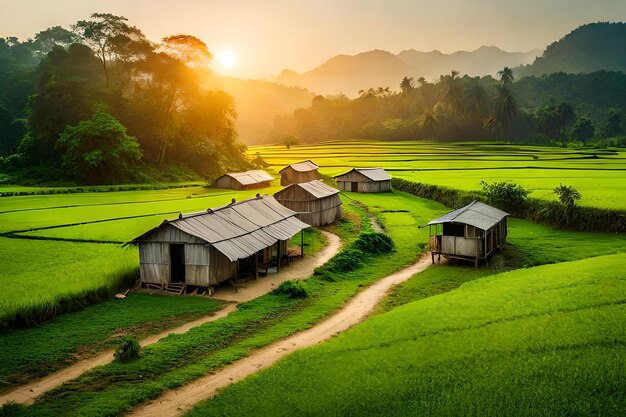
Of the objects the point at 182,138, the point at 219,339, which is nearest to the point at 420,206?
the point at 219,339

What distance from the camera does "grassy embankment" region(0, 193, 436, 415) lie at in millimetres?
13320

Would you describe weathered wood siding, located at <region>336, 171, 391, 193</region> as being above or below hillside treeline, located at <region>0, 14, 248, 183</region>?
below

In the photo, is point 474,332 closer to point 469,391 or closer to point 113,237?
point 469,391

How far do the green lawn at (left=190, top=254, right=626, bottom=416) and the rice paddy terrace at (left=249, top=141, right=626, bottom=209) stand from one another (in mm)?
23538

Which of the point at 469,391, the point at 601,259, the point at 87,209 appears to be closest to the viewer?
the point at 469,391

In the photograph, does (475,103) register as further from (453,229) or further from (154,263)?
(154,263)

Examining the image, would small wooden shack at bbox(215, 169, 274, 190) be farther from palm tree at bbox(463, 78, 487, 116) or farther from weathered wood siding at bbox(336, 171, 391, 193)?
palm tree at bbox(463, 78, 487, 116)

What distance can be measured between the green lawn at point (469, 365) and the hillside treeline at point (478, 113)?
341 ft

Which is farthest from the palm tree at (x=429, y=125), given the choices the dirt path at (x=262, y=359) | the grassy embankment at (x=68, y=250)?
the dirt path at (x=262, y=359)

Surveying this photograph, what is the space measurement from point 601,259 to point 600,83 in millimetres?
146123

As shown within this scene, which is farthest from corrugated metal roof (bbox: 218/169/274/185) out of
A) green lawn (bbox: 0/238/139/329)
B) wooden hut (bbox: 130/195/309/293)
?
wooden hut (bbox: 130/195/309/293)

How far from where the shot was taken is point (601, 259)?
22.1m

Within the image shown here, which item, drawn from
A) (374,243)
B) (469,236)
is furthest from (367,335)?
(374,243)

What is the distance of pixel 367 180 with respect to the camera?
61312 millimetres
